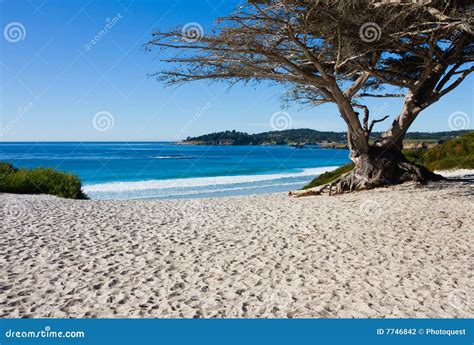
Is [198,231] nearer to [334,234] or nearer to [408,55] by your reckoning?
[334,234]

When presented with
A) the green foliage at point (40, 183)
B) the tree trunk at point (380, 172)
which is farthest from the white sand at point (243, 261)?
the green foliage at point (40, 183)

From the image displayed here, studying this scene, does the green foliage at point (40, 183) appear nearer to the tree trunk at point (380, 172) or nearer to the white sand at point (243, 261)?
the white sand at point (243, 261)

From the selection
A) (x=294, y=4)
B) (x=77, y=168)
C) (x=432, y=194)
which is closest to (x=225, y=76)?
(x=294, y=4)

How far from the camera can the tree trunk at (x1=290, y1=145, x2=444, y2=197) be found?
13.5 meters

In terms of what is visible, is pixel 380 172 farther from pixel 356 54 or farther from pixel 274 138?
pixel 274 138

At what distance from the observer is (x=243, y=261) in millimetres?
6605

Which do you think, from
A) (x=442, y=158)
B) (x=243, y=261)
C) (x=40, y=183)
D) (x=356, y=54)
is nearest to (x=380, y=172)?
(x=356, y=54)

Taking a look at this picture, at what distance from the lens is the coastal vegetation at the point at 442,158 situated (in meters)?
21.8

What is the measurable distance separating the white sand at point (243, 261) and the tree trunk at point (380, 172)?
2.40 meters

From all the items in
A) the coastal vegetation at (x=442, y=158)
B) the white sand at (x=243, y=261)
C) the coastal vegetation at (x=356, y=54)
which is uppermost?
the coastal vegetation at (x=356, y=54)

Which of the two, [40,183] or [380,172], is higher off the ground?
[40,183]

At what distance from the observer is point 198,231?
8.66 m

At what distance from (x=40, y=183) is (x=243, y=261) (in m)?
12.0

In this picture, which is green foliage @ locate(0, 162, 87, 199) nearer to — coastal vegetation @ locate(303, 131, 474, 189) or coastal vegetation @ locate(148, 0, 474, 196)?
coastal vegetation @ locate(148, 0, 474, 196)
